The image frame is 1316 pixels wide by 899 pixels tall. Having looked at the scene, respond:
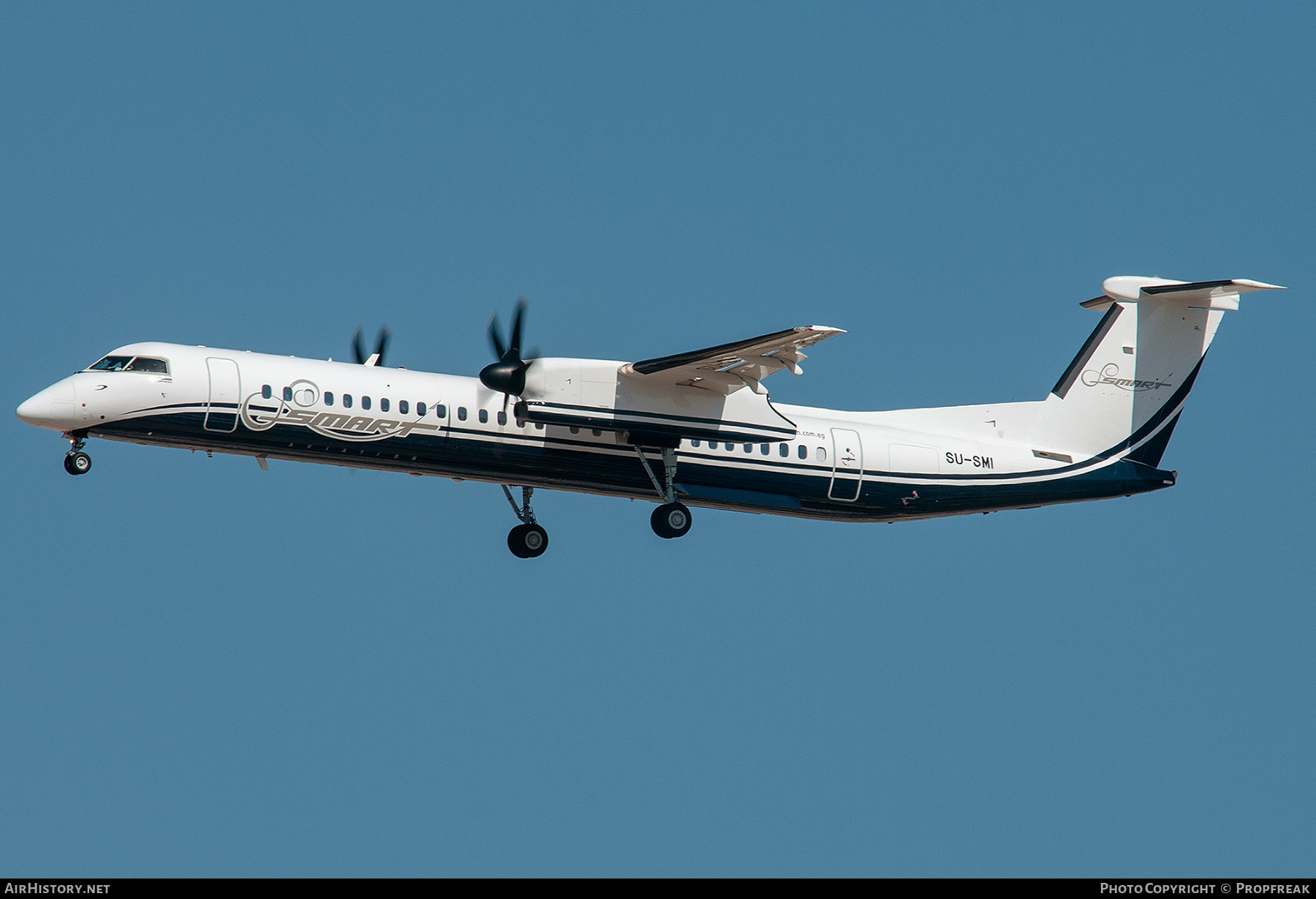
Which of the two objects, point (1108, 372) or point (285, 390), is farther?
point (1108, 372)

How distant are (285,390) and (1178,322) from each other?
15.0m

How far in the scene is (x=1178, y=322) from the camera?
2430 centimetres

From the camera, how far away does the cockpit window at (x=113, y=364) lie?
766 inches

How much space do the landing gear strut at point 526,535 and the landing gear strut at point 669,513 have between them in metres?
2.15

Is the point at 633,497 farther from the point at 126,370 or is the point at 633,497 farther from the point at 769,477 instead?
the point at 126,370

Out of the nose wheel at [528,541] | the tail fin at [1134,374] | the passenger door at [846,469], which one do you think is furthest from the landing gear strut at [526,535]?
the tail fin at [1134,374]

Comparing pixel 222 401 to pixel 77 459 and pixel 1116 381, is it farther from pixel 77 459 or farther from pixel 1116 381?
pixel 1116 381

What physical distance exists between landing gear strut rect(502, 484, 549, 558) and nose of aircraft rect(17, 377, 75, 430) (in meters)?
6.73

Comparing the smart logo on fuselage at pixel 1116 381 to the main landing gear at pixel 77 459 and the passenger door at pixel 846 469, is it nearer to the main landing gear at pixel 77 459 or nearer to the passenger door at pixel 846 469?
the passenger door at pixel 846 469

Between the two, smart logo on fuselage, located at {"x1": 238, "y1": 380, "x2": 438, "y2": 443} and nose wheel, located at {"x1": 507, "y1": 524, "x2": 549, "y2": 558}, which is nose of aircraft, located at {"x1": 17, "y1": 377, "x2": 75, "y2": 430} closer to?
smart logo on fuselage, located at {"x1": 238, "y1": 380, "x2": 438, "y2": 443}

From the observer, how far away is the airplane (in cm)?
1953

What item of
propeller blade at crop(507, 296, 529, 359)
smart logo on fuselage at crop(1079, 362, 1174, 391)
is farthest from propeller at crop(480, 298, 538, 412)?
smart logo on fuselage at crop(1079, 362, 1174, 391)
